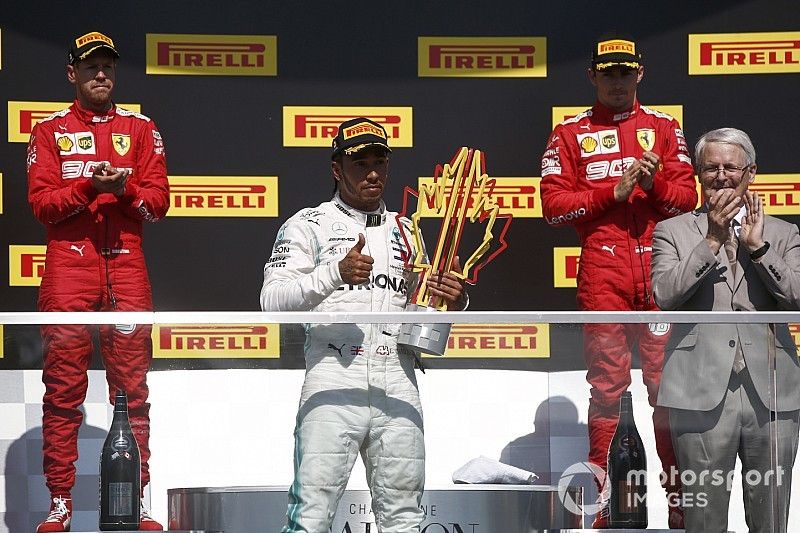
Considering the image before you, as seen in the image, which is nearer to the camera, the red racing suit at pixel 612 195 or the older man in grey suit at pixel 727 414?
the older man in grey suit at pixel 727 414

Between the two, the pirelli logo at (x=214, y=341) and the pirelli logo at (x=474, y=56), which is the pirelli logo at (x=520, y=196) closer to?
the pirelli logo at (x=474, y=56)

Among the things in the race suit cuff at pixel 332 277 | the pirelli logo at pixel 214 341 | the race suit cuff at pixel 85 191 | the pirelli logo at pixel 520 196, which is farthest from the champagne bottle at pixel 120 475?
the pirelli logo at pixel 520 196

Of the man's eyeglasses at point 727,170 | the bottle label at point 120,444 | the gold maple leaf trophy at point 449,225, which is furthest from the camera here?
the man's eyeglasses at point 727,170

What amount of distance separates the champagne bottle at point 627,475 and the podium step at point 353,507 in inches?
3.8

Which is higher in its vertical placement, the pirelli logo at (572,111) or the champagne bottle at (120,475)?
the pirelli logo at (572,111)

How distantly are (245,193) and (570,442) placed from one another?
9.35 ft

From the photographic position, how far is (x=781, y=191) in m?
6.21

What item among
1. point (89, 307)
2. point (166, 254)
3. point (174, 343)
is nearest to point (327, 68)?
point (166, 254)

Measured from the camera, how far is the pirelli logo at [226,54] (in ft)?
20.5

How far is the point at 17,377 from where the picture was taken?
370cm

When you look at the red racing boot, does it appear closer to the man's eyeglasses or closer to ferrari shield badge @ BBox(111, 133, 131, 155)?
ferrari shield badge @ BBox(111, 133, 131, 155)

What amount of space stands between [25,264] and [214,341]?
268cm

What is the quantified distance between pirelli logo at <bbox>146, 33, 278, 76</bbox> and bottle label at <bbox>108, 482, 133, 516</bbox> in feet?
9.52

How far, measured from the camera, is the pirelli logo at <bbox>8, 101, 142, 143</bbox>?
6121mm
